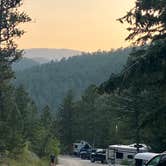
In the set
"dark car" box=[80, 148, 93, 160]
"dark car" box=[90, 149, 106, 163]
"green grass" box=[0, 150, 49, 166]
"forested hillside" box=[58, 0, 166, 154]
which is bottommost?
"dark car" box=[80, 148, 93, 160]

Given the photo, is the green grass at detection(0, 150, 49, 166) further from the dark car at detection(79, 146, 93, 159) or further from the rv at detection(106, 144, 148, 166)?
the dark car at detection(79, 146, 93, 159)

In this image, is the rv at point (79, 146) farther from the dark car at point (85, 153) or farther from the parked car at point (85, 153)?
the dark car at point (85, 153)

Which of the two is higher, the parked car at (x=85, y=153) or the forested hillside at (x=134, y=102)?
the forested hillside at (x=134, y=102)

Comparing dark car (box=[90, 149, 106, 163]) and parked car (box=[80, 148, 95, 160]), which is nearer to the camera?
dark car (box=[90, 149, 106, 163])

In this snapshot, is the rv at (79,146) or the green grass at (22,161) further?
the rv at (79,146)

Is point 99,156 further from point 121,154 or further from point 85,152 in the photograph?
point 85,152

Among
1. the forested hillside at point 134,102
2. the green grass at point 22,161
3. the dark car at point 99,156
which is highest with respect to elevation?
the forested hillside at point 134,102

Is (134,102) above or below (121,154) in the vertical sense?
above

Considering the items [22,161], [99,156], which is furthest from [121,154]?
[99,156]

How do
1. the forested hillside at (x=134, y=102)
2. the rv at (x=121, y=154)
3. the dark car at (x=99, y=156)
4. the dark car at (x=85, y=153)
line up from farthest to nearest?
the dark car at (x=85, y=153) < the dark car at (x=99, y=156) < the rv at (x=121, y=154) < the forested hillside at (x=134, y=102)

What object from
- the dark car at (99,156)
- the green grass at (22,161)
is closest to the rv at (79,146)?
the dark car at (99,156)

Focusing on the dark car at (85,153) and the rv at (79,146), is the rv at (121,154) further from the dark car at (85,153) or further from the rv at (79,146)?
the rv at (79,146)

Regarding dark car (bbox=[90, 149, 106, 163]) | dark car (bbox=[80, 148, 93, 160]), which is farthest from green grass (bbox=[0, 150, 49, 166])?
dark car (bbox=[80, 148, 93, 160])

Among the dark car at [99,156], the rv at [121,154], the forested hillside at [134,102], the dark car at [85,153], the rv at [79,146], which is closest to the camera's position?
the forested hillside at [134,102]
